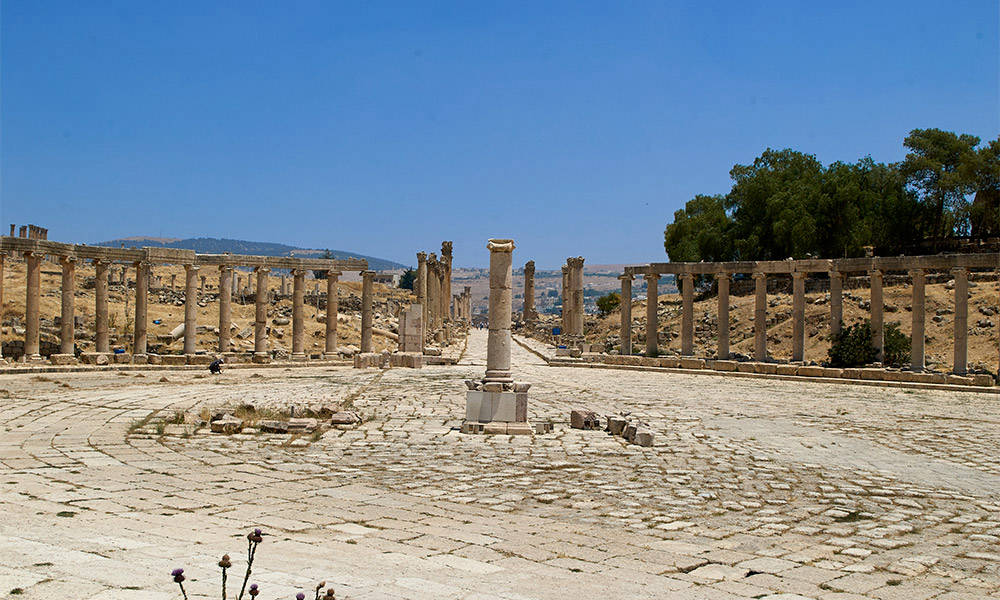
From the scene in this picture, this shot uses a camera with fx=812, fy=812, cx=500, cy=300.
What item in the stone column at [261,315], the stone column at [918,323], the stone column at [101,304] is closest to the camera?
the stone column at [918,323]

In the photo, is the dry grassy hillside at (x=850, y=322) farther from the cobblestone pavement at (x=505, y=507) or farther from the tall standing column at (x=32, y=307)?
the tall standing column at (x=32, y=307)

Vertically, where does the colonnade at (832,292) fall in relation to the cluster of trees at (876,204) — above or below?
below

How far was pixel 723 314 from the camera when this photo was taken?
1296 inches

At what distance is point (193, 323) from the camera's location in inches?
1260

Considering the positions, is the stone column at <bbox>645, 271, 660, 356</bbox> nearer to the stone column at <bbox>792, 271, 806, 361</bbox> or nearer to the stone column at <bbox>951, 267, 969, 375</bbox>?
the stone column at <bbox>792, 271, 806, 361</bbox>

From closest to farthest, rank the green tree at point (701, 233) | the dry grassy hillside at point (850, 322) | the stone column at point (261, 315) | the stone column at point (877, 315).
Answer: the stone column at point (877, 315) → the stone column at point (261, 315) → the dry grassy hillside at point (850, 322) → the green tree at point (701, 233)

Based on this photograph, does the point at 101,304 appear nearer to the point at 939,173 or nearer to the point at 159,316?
the point at 159,316

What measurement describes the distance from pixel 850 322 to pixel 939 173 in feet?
58.5

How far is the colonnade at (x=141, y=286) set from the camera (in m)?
27.8

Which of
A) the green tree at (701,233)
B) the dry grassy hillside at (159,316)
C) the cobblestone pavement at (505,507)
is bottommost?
the cobblestone pavement at (505,507)

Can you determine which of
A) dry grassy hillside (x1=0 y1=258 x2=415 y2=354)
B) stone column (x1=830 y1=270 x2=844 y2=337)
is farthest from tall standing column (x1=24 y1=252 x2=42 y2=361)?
stone column (x1=830 y1=270 x2=844 y2=337)

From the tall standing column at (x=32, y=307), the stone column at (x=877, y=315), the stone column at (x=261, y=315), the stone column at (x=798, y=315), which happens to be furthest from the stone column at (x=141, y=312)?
the stone column at (x=877, y=315)

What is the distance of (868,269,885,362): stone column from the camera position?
29.6 m

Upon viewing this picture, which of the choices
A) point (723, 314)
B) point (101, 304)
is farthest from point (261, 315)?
point (723, 314)
